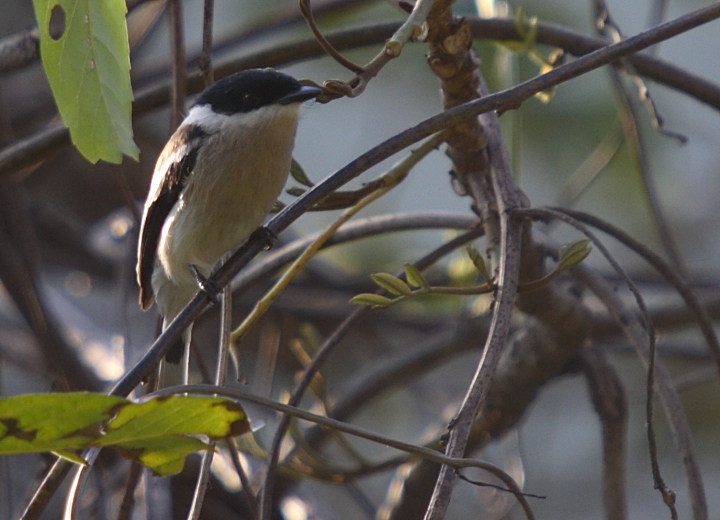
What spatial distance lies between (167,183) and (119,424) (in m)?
1.45

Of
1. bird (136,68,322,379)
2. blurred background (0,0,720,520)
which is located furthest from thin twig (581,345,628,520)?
bird (136,68,322,379)

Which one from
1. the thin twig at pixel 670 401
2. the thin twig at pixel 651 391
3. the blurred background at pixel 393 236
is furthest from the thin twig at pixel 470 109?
the blurred background at pixel 393 236

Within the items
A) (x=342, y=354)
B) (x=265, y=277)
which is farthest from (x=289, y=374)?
(x=265, y=277)

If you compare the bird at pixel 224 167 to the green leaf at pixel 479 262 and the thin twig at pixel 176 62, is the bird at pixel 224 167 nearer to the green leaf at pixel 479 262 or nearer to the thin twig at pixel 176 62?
the thin twig at pixel 176 62

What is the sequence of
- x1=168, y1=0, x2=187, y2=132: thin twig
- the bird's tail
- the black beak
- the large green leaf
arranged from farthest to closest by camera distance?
the bird's tail → the black beak → x1=168, y1=0, x2=187, y2=132: thin twig → the large green leaf

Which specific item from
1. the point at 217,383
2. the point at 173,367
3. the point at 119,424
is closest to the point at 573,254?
the point at 217,383

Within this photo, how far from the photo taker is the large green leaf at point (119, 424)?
102 centimetres

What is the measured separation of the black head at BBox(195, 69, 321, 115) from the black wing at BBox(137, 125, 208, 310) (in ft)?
0.35

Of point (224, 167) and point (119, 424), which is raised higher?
point (119, 424)

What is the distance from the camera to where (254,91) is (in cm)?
232

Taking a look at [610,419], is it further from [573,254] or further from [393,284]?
[393,284]

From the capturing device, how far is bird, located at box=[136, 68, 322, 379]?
2295mm

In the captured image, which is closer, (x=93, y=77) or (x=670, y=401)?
(x=93, y=77)

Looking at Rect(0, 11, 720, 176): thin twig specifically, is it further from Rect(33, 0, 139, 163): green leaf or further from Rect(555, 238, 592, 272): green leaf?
Rect(555, 238, 592, 272): green leaf
